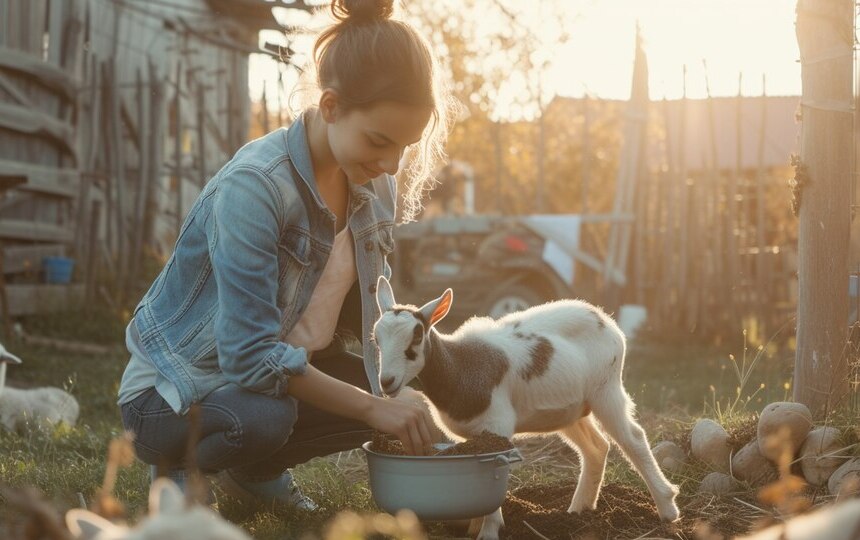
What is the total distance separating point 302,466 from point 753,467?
7.24 ft

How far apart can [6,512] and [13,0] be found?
8.53m

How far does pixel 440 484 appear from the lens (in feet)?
11.3

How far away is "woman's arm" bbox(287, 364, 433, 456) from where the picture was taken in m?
3.47

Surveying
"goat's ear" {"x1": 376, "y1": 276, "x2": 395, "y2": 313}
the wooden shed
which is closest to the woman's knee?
"goat's ear" {"x1": 376, "y1": 276, "x2": 395, "y2": 313}

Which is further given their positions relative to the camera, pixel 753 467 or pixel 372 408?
pixel 753 467

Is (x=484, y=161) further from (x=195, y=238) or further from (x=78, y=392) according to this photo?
(x=195, y=238)

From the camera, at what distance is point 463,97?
24250 millimetres

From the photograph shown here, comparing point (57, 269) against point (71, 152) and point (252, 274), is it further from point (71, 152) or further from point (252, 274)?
point (252, 274)

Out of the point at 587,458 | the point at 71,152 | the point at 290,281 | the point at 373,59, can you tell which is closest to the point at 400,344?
the point at 290,281

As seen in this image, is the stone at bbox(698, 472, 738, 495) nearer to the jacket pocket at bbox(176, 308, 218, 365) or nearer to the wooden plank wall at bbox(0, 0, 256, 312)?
the jacket pocket at bbox(176, 308, 218, 365)

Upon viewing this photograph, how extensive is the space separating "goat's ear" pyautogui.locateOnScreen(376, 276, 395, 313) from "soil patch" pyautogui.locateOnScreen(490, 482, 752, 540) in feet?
3.09

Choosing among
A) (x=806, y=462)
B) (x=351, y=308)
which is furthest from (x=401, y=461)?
(x=806, y=462)

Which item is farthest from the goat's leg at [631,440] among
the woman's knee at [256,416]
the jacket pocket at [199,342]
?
the jacket pocket at [199,342]

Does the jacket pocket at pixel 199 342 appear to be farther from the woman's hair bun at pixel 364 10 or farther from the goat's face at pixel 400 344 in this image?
the woman's hair bun at pixel 364 10
